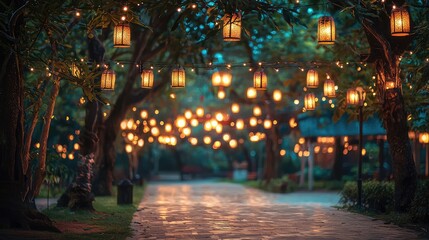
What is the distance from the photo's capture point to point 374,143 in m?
40.8

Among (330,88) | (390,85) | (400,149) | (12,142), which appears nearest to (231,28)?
(12,142)

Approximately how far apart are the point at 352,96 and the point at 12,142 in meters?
10.3

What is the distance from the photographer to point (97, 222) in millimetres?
16109

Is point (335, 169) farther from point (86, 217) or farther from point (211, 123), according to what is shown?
point (86, 217)

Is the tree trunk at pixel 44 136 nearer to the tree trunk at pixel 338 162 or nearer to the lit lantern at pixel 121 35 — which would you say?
the lit lantern at pixel 121 35

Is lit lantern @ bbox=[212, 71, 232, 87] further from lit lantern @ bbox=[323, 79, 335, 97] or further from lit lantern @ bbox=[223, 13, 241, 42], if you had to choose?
lit lantern @ bbox=[223, 13, 241, 42]

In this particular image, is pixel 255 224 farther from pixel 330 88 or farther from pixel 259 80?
pixel 330 88

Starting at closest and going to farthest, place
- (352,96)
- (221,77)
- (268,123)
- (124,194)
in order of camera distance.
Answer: (352,96) < (124,194) < (221,77) < (268,123)

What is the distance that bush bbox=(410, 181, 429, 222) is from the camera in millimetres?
15539

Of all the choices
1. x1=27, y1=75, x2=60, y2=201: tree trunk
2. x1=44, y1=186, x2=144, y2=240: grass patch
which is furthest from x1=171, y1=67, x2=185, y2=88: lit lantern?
x1=27, y1=75, x2=60, y2=201: tree trunk

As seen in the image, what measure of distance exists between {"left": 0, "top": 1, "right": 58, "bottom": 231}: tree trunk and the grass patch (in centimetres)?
67

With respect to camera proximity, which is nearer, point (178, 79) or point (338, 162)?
point (178, 79)

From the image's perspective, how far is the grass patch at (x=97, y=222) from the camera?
13.3 m

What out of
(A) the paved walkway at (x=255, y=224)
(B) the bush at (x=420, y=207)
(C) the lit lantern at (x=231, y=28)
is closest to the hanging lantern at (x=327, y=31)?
(C) the lit lantern at (x=231, y=28)
